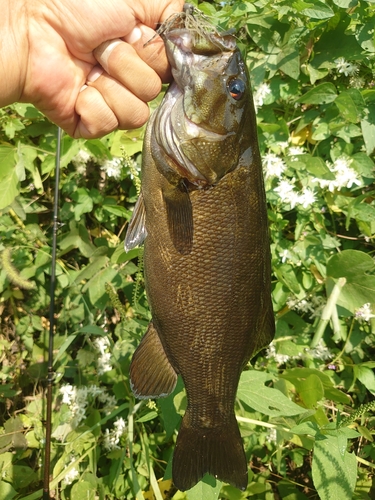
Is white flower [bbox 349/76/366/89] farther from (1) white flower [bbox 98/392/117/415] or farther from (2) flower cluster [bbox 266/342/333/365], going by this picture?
(1) white flower [bbox 98/392/117/415]

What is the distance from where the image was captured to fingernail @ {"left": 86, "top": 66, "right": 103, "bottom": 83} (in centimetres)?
163

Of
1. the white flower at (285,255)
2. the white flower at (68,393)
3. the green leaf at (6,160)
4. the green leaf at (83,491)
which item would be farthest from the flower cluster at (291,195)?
the green leaf at (83,491)

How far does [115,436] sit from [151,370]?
3.54 ft

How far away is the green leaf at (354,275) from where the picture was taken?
7.61 ft

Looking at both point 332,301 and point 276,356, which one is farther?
point 276,356

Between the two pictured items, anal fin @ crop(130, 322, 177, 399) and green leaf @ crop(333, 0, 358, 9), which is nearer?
anal fin @ crop(130, 322, 177, 399)

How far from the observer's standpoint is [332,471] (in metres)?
1.74

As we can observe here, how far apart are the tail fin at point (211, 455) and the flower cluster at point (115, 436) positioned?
83 centimetres

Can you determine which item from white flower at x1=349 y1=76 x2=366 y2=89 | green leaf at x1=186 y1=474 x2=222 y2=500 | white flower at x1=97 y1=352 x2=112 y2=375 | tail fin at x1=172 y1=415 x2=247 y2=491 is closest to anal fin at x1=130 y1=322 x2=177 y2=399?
tail fin at x1=172 y1=415 x2=247 y2=491

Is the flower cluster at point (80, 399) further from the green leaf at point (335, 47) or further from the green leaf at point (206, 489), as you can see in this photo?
the green leaf at point (335, 47)

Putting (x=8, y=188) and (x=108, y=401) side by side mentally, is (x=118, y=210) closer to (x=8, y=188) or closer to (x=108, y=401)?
(x=8, y=188)

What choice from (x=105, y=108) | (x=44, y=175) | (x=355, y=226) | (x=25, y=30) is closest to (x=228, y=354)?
(x=105, y=108)

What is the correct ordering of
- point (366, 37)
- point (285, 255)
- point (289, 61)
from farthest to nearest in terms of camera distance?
1. point (285, 255)
2. point (289, 61)
3. point (366, 37)

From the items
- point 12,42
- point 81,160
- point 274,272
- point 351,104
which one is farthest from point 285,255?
point 12,42
